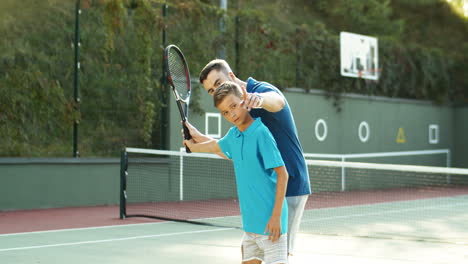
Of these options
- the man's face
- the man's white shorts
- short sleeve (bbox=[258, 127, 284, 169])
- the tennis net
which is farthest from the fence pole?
short sleeve (bbox=[258, 127, 284, 169])

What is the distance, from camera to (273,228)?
360cm

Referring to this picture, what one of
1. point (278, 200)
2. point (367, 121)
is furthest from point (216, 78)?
point (367, 121)

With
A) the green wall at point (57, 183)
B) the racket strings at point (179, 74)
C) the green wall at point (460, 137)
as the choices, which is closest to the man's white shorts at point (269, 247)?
the racket strings at point (179, 74)

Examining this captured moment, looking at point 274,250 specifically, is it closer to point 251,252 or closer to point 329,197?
point 251,252

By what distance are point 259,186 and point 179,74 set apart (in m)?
2.27

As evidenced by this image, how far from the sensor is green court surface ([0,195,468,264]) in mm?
6383

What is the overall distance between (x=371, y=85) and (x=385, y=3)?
26.3 feet

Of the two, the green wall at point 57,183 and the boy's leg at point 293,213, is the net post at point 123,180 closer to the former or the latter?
the green wall at point 57,183

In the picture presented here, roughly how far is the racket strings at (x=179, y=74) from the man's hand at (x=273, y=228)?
6.71 ft

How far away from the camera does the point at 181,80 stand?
19.1 feet

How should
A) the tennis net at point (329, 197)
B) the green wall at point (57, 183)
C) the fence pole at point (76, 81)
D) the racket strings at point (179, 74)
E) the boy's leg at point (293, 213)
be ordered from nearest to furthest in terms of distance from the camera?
1. the boy's leg at point (293, 213)
2. the racket strings at point (179, 74)
3. the tennis net at point (329, 197)
4. the green wall at point (57, 183)
5. the fence pole at point (76, 81)

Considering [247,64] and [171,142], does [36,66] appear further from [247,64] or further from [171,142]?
[247,64]

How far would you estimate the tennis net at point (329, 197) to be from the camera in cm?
888

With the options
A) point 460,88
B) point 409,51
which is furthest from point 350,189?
point 460,88
